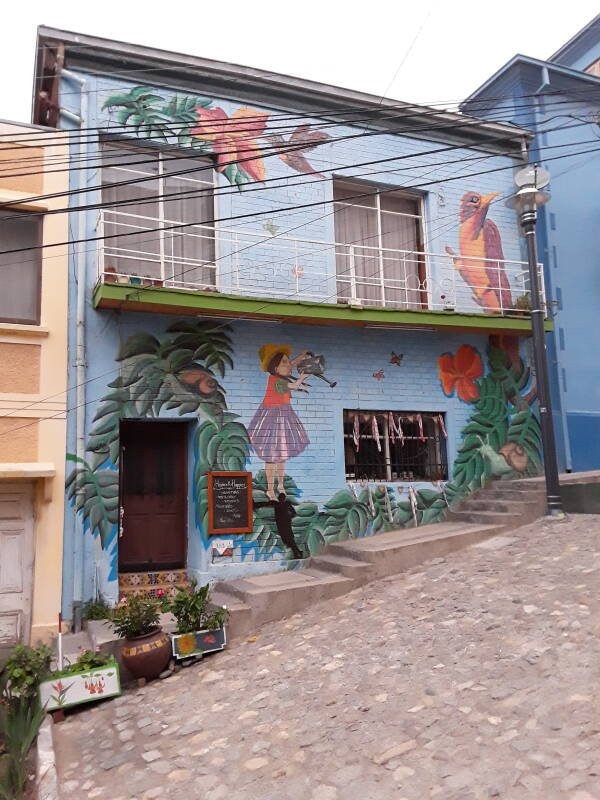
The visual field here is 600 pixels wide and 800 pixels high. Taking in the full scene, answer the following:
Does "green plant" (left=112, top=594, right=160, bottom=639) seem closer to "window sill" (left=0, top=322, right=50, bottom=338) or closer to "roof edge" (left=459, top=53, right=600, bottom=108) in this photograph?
"window sill" (left=0, top=322, right=50, bottom=338)

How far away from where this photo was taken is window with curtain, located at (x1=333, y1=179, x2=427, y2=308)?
35.6ft

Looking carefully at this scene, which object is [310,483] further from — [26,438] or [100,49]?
[100,49]

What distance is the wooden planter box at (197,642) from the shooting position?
22.5 ft

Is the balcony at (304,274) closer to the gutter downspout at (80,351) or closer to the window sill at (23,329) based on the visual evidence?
the gutter downspout at (80,351)

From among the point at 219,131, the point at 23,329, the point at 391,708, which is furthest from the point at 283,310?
the point at 391,708

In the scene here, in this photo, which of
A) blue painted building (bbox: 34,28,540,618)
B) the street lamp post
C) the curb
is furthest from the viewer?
the street lamp post

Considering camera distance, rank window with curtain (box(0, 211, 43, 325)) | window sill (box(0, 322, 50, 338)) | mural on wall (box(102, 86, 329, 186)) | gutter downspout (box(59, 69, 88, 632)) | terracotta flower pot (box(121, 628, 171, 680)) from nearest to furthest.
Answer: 1. terracotta flower pot (box(121, 628, 171, 680))
2. gutter downspout (box(59, 69, 88, 632))
3. window sill (box(0, 322, 50, 338))
4. window with curtain (box(0, 211, 43, 325))
5. mural on wall (box(102, 86, 329, 186))

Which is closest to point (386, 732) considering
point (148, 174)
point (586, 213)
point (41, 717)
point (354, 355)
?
point (41, 717)

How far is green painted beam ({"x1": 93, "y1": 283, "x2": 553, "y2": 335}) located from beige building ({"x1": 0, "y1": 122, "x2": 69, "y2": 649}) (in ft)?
2.71

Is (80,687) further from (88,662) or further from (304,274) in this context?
(304,274)

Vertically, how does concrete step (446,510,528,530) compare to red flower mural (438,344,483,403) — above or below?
below

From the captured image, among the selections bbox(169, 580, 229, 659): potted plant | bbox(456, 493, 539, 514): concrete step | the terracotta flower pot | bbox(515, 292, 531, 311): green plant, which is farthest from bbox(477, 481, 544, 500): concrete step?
the terracotta flower pot

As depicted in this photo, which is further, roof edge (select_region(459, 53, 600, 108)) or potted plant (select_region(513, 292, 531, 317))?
roof edge (select_region(459, 53, 600, 108))

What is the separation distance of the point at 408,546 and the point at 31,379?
5224mm
